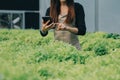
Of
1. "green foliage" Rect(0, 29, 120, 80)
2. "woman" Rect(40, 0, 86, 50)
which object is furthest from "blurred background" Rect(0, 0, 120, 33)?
"green foliage" Rect(0, 29, 120, 80)

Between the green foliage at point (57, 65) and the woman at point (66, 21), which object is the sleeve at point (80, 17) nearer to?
the woman at point (66, 21)

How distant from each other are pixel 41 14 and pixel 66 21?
14.7 m

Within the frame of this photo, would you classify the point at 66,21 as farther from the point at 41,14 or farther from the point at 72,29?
the point at 41,14

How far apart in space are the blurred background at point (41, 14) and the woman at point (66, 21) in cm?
1420

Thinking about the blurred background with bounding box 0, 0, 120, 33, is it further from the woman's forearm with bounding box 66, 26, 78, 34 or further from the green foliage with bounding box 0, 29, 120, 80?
the green foliage with bounding box 0, 29, 120, 80

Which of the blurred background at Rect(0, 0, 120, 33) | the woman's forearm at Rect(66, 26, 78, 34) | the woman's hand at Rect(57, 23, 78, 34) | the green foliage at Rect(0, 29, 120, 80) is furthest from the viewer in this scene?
the blurred background at Rect(0, 0, 120, 33)

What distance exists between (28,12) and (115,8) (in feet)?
11.5

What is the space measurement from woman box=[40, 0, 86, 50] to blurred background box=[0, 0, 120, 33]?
14.2 metres

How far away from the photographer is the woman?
23.5ft

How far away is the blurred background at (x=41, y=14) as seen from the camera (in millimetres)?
21641

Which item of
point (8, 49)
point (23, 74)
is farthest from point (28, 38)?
point (23, 74)

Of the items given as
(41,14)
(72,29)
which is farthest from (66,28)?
(41,14)

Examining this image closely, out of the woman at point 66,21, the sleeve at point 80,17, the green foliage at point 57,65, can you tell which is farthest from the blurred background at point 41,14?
the green foliage at point 57,65

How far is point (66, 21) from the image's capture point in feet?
23.8
